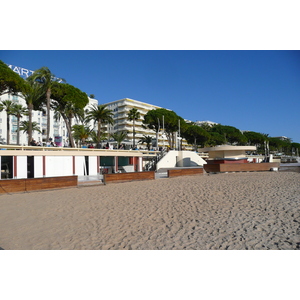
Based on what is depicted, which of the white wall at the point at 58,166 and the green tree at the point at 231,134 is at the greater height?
the green tree at the point at 231,134

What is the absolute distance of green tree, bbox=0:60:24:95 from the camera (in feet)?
71.2

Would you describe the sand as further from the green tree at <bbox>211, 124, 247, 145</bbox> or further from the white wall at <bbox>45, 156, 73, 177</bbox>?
the green tree at <bbox>211, 124, 247, 145</bbox>

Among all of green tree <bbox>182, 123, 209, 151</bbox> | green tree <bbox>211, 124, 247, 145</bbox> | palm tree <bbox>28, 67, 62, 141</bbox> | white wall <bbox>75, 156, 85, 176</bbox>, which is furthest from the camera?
green tree <bbox>211, 124, 247, 145</bbox>

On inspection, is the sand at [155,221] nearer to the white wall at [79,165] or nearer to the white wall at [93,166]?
the white wall at [79,165]

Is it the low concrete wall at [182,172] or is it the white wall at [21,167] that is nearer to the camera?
the white wall at [21,167]

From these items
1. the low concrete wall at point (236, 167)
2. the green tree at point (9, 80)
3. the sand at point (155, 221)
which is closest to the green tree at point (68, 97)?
the green tree at point (9, 80)

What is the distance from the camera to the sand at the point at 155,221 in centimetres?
541

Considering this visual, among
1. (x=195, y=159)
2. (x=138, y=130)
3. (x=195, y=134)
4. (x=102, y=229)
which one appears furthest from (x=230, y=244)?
(x=138, y=130)

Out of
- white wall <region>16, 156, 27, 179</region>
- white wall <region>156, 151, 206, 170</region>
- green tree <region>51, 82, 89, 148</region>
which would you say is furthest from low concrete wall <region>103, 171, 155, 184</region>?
green tree <region>51, 82, 89, 148</region>

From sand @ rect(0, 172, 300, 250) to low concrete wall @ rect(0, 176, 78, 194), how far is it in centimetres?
106

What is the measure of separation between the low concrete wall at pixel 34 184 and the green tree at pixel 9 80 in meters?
13.9

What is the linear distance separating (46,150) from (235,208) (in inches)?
574

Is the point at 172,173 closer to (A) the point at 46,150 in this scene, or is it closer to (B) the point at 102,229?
(A) the point at 46,150

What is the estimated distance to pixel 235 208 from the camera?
8336 mm
